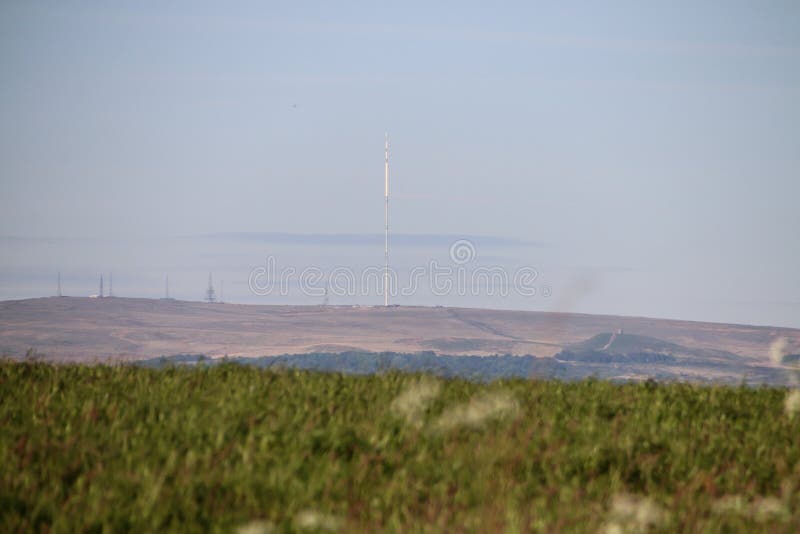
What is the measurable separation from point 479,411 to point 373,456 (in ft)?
7.47

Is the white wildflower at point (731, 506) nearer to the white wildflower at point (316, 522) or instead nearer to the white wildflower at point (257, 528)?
the white wildflower at point (316, 522)

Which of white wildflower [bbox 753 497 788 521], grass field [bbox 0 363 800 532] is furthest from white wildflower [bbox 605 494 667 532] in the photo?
white wildflower [bbox 753 497 788 521]

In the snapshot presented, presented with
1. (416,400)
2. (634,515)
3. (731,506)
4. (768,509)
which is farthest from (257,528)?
(768,509)

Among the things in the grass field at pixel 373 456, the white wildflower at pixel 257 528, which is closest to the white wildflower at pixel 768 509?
the grass field at pixel 373 456

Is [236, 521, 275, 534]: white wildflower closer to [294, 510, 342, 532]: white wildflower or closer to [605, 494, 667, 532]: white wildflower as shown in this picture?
[294, 510, 342, 532]: white wildflower

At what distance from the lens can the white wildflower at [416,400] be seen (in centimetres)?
1054

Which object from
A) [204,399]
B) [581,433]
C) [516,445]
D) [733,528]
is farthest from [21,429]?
[733,528]

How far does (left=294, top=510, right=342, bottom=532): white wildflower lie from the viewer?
292 inches

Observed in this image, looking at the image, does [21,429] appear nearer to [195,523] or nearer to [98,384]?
[98,384]

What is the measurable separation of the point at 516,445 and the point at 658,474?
1.40 m

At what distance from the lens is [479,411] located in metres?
11.0

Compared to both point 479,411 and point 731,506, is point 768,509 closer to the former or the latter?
point 731,506

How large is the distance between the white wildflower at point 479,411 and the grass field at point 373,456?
0.03 metres

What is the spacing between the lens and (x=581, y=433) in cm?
1034
